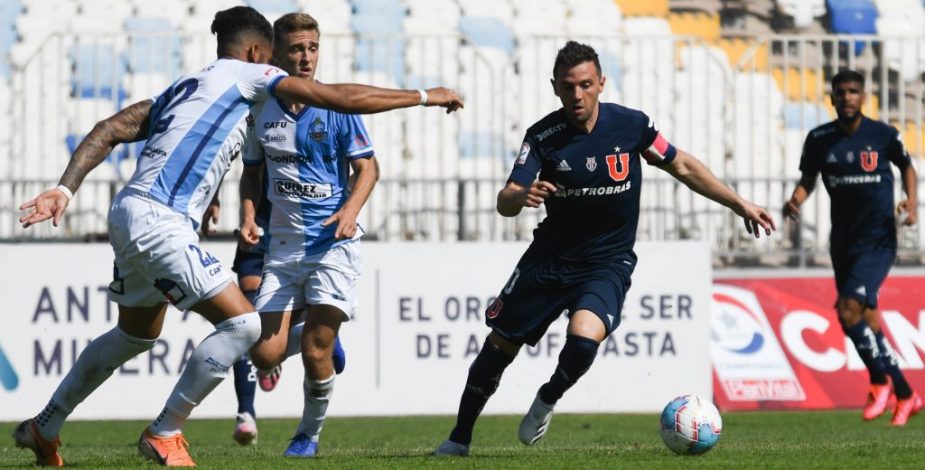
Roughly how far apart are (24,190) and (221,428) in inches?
141

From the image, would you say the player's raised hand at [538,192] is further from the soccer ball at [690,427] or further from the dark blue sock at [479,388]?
the soccer ball at [690,427]

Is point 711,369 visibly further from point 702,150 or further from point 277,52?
point 277,52

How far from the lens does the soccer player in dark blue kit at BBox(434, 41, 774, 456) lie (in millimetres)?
7320

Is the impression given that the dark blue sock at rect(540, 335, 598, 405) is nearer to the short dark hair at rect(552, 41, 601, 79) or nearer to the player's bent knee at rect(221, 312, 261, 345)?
the short dark hair at rect(552, 41, 601, 79)

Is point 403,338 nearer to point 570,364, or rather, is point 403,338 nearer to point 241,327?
point 570,364

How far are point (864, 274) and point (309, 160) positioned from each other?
18.0 ft

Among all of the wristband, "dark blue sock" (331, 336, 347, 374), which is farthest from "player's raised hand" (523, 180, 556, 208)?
"dark blue sock" (331, 336, 347, 374)

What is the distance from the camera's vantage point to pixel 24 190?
13.7 m

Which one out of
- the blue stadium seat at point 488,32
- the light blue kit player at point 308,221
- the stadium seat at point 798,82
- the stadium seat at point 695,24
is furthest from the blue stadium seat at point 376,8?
the light blue kit player at point 308,221

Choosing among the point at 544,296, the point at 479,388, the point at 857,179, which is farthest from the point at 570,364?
the point at 857,179

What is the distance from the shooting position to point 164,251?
636 cm

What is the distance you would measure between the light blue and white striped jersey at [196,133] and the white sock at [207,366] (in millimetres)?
547

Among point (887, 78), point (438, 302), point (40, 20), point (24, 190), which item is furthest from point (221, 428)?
point (887, 78)

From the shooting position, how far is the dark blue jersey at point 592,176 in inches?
291
